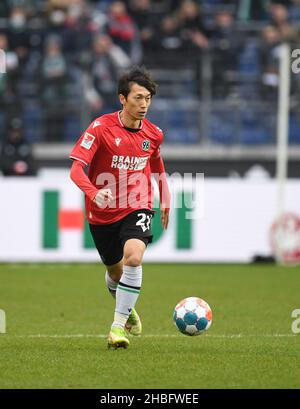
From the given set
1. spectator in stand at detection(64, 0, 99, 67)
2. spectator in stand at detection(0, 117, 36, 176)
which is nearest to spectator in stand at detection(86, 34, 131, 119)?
spectator in stand at detection(64, 0, 99, 67)

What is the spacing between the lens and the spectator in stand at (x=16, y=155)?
19594 mm

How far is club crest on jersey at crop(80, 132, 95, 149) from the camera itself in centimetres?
835

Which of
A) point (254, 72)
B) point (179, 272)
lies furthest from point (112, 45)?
point (179, 272)

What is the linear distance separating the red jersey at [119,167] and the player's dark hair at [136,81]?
11.7 inches

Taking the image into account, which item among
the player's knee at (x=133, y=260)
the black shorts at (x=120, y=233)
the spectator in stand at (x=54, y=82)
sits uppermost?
the spectator in stand at (x=54, y=82)

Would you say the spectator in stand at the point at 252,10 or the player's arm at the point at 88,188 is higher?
the spectator in stand at the point at 252,10

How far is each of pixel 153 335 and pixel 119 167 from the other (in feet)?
5.39

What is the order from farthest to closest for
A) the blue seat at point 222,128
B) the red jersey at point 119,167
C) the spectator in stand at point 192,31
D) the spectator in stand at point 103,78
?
the spectator in stand at point 192,31 → the blue seat at point 222,128 → the spectator in stand at point 103,78 → the red jersey at point 119,167

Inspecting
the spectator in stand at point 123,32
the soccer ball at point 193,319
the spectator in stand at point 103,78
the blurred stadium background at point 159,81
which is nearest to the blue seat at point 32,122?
the blurred stadium background at point 159,81

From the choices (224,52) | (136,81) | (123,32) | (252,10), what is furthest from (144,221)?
(252,10)

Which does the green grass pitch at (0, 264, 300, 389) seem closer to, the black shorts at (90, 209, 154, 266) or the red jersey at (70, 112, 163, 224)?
the black shorts at (90, 209, 154, 266)

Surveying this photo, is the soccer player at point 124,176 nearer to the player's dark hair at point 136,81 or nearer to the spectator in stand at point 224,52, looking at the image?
the player's dark hair at point 136,81

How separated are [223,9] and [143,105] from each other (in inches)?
621

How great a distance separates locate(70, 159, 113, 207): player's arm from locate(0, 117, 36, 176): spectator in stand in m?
11.4
